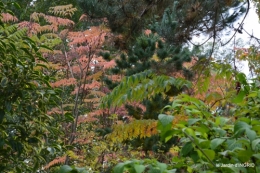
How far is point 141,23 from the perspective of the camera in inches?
144

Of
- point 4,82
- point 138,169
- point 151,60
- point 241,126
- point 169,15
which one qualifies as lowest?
point 138,169

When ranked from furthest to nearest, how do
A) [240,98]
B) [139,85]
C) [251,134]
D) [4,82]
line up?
[139,85] < [4,82] < [240,98] < [251,134]

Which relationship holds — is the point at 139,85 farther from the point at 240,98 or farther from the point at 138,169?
the point at 138,169

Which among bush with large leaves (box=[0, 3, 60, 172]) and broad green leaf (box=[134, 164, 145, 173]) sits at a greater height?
bush with large leaves (box=[0, 3, 60, 172])

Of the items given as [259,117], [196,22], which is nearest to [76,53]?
[196,22]

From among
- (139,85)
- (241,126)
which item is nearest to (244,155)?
(241,126)

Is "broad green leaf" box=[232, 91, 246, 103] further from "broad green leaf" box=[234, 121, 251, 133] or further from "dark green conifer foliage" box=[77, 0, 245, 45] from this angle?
"dark green conifer foliage" box=[77, 0, 245, 45]

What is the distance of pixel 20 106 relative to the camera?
1.70 metres

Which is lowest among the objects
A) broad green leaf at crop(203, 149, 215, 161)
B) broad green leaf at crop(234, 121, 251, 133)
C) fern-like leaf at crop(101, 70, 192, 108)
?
broad green leaf at crop(203, 149, 215, 161)

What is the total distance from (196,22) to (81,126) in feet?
10.9

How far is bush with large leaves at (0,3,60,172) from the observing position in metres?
1.61

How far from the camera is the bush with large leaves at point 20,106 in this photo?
1.61 m

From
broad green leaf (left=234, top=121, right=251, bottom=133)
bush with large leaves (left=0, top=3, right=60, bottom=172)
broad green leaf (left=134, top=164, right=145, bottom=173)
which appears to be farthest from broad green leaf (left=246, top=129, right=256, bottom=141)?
bush with large leaves (left=0, top=3, right=60, bottom=172)

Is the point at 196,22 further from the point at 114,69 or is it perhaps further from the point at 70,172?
the point at 70,172
